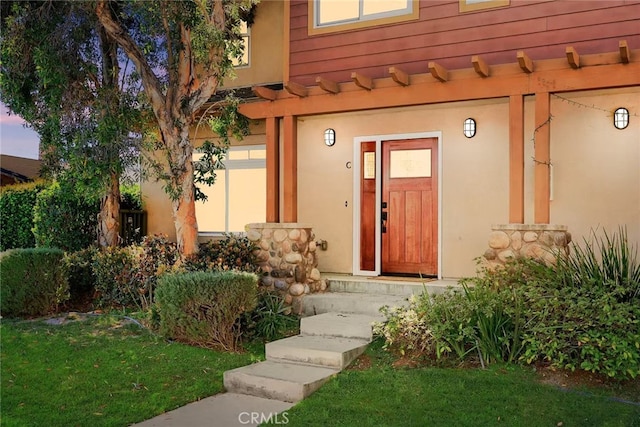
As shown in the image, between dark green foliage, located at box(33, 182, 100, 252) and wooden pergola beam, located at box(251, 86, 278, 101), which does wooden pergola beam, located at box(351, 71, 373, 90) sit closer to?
wooden pergola beam, located at box(251, 86, 278, 101)

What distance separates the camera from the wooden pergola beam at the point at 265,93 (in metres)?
8.42

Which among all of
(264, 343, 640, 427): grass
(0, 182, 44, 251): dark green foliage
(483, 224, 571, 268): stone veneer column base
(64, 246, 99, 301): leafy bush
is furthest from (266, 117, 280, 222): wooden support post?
(0, 182, 44, 251): dark green foliage

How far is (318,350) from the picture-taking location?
6008mm

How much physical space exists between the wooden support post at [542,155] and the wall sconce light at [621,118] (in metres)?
0.90

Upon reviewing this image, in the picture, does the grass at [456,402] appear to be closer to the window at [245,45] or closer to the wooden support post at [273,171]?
the wooden support post at [273,171]

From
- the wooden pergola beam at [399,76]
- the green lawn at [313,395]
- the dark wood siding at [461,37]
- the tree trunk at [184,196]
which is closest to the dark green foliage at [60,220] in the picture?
the tree trunk at [184,196]

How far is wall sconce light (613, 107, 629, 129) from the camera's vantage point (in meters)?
7.41

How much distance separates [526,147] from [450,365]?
3.61 meters

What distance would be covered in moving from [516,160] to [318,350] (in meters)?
3.33

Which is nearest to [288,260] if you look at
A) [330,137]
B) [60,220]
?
[330,137]

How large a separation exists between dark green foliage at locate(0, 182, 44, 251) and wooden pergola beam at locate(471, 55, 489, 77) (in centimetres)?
849

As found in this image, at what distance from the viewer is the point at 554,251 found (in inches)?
269

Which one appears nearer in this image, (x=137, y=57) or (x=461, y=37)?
(x=461, y=37)

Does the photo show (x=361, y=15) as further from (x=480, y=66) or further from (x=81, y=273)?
(x=81, y=273)
